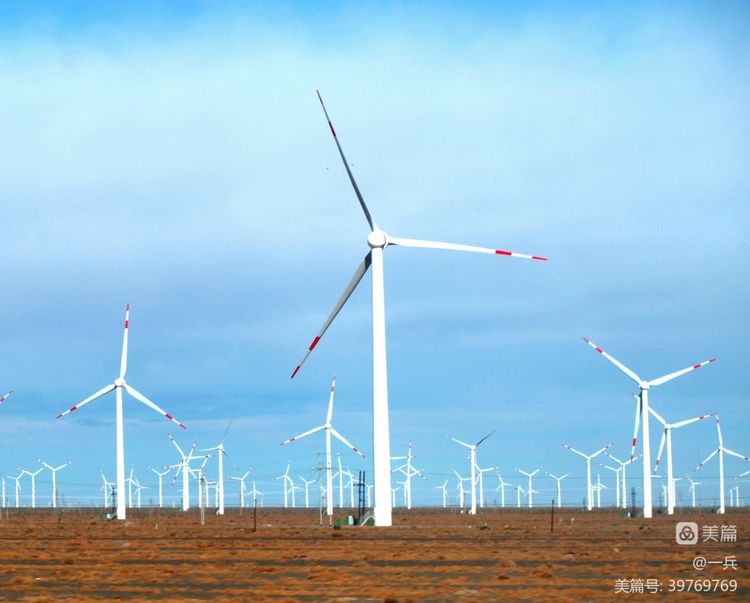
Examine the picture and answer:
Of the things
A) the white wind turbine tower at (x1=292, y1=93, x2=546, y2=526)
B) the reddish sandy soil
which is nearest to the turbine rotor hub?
the white wind turbine tower at (x1=292, y1=93, x2=546, y2=526)

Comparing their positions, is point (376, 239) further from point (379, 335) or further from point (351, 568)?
point (351, 568)

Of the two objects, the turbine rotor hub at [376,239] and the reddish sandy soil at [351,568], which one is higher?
the turbine rotor hub at [376,239]

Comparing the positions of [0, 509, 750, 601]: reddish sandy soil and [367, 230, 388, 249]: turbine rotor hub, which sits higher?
[367, 230, 388, 249]: turbine rotor hub

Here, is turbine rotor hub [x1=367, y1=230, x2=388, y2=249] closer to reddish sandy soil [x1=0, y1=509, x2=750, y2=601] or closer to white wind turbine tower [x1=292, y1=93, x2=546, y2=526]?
white wind turbine tower [x1=292, y1=93, x2=546, y2=526]

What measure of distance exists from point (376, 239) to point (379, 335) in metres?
7.69

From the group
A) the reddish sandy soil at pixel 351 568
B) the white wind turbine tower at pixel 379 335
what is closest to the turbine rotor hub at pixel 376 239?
the white wind turbine tower at pixel 379 335

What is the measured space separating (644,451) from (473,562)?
87751mm

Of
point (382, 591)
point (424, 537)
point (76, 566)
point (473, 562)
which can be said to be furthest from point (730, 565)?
point (424, 537)

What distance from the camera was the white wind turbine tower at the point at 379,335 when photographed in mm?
79312

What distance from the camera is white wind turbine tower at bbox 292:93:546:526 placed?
3123 inches

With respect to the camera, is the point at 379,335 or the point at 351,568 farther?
→ the point at 379,335

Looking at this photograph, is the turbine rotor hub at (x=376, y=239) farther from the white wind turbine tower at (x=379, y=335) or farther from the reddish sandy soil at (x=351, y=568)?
the reddish sandy soil at (x=351, y=568)

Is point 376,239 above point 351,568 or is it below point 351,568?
above

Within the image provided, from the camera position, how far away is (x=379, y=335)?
81.2m
